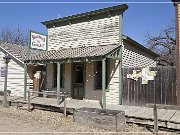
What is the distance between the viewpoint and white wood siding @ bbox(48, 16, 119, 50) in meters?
13.8

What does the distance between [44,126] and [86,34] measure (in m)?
7.14

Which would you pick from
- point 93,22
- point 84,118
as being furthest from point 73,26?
point 84,118

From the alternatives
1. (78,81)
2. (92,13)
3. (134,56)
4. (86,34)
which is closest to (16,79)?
(78,81)

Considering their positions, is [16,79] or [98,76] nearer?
[98,76]

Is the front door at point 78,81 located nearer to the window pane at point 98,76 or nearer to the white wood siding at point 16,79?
the window pane at point 98,76

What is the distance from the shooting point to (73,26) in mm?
15781

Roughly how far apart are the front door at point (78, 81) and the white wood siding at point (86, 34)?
142cm

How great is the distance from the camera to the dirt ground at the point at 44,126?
8.76 meters

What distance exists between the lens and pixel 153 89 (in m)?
11.9

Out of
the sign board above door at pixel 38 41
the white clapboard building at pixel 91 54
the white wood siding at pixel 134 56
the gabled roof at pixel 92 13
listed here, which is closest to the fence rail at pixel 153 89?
the white clapboard building at pixel 91 54

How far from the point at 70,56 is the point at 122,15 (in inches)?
148

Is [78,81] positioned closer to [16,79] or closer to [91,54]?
[91,54]

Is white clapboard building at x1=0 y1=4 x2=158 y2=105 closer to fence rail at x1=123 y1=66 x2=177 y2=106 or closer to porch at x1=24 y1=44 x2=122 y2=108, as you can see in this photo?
porch at x1=24 y1=44 x2=122 y2=108

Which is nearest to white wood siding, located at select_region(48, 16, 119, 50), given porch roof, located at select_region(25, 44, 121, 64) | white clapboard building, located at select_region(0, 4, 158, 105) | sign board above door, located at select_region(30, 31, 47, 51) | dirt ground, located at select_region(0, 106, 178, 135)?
white clapboard building, located at select_region(0, 4, 158, 105)
